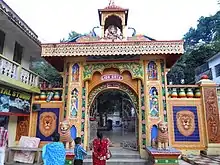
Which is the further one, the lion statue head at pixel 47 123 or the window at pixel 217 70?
the window at pixel 217 70

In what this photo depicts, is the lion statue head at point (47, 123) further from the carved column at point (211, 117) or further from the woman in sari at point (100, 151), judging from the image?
the carved column at point (211, 117)

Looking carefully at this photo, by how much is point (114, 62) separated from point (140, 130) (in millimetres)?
2410

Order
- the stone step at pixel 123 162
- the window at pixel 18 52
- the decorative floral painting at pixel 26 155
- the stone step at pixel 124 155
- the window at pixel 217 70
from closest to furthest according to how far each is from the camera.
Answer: the stone step at pixel 123 162 → the stone step at pixel 124 155 → the decorative floral painting at pixel 26 155 → the window at pixel 18 52 → the window at pixel 217 70

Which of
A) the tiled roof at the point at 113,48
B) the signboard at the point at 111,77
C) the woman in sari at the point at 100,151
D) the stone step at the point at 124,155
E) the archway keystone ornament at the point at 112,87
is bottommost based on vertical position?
the stone step at the point at 124,155

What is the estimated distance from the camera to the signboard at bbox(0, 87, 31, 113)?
5688 mm

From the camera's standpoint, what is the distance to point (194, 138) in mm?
6328

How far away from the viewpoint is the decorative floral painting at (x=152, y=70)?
647 centimetres

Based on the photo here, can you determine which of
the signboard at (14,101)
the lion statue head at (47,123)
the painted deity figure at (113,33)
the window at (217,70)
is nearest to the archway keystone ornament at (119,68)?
the painted deity figure at (113,33)

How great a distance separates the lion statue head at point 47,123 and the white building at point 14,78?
542mm

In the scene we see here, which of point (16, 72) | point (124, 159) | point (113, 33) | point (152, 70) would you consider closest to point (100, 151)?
point (124, 159)

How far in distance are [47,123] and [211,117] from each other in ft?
18.2

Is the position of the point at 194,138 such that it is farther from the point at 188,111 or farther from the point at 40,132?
the point at 40,132

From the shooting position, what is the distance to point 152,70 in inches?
257

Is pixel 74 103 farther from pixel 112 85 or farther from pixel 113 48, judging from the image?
pixel 113 48
